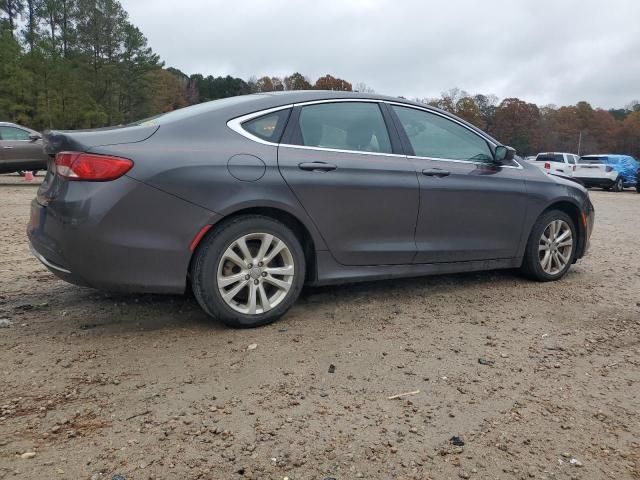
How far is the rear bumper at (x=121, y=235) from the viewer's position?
10.1 feet

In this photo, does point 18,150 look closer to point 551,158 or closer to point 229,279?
point 229,279

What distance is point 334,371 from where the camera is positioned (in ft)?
9.63

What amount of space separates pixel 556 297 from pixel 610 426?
212 centimetres

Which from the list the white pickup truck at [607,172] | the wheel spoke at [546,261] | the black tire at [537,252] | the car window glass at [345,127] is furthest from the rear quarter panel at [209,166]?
the white pickup truck at [607,172]

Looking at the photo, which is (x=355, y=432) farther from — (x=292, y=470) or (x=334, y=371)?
(x=334, y=371)

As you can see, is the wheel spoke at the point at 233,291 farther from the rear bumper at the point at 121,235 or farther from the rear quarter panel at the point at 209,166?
the rear quarter panel at the point at 209,166

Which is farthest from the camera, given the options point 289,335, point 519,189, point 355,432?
point 519,189

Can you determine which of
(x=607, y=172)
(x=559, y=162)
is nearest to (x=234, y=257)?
(x=607, y=172)

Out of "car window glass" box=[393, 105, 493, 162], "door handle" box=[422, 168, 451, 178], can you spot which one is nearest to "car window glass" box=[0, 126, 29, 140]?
"car window glass" box=[393, 105, 493, 162]

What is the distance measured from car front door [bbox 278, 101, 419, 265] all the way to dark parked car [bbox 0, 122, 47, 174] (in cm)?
1136

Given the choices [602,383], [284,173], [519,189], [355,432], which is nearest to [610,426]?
[602,383]

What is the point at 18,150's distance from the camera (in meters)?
Result: 13.1

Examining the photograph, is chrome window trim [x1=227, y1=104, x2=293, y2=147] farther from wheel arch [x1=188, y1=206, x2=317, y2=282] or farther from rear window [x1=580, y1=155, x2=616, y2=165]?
rear window [x1=580, y1=155, x2=616, y2=165]

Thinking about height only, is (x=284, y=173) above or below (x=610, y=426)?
above
